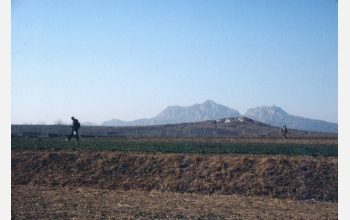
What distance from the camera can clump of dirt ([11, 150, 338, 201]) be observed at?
17672 millimetres

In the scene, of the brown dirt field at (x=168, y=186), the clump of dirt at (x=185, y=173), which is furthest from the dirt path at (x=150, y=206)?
the clump of dirt at (x=185, y=173)

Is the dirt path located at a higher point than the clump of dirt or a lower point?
lower

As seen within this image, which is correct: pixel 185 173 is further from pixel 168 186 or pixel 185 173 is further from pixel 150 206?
pixel 150 206

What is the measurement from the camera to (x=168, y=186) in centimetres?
1817

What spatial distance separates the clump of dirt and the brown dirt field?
0.04 meters

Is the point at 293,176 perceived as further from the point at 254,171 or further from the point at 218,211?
the point at 218,211

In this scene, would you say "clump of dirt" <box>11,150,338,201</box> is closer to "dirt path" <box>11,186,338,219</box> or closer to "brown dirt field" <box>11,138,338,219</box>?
"brown dirt field" <box>11,138,338,219</box>

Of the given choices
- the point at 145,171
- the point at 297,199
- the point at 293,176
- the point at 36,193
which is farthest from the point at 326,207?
the point at 36,193

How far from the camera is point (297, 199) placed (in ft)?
54.4

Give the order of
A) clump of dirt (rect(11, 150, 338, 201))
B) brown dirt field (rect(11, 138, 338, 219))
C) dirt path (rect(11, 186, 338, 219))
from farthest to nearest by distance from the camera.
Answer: clump of dirt (rect(11, 150, 338, 201)) < brown dirt field (rect(11, 138, 338, 219)) < dirt path (rect(11, 186, 338, 219))

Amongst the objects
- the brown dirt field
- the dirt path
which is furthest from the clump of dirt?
the dirt path

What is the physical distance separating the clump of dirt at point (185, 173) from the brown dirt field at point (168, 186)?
0.04m

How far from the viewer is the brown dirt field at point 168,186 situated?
42.1 feet

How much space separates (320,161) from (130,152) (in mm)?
10615
